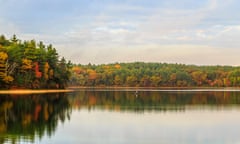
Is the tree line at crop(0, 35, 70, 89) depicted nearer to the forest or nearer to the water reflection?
the forest

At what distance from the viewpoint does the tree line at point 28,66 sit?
7470 cm

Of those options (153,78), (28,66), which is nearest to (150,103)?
(28,66)

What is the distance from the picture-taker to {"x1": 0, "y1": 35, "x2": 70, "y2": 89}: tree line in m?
74.7

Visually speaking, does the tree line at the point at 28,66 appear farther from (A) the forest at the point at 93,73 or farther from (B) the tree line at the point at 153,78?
(B) the tree line at the point at 153,78

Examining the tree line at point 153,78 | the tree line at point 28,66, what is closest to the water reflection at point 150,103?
the tree line at point 28,66

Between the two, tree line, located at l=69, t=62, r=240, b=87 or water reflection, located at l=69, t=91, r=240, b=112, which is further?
tree line, located at l=69, t=62, r=240, b=87

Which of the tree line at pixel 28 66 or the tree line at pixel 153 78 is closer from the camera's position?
the tree line at pixel 28 66

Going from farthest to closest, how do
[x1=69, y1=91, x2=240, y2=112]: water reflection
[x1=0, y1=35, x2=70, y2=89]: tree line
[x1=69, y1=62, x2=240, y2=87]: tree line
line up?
[x1=69, y1=62, x2=240, y2=87]: tree line < [x1=0, y1=35, x2=70, y2=89]: tree line < [x1=69, y1=91, x2=240, y2=112]: water reflection

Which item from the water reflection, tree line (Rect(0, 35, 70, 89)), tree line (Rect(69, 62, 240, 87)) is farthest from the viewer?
tree line (Rect(69, 62, 240, 87))

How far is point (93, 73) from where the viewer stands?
564 ft

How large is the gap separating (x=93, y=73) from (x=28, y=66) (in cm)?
9183

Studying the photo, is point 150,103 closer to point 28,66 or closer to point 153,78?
point 28,66

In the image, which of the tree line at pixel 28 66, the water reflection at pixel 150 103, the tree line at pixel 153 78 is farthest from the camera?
the tree line at pixel 153 78

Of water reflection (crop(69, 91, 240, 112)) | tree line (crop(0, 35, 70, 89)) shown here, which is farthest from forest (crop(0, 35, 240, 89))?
water reflection (crop(69, 91, 240, 112))
